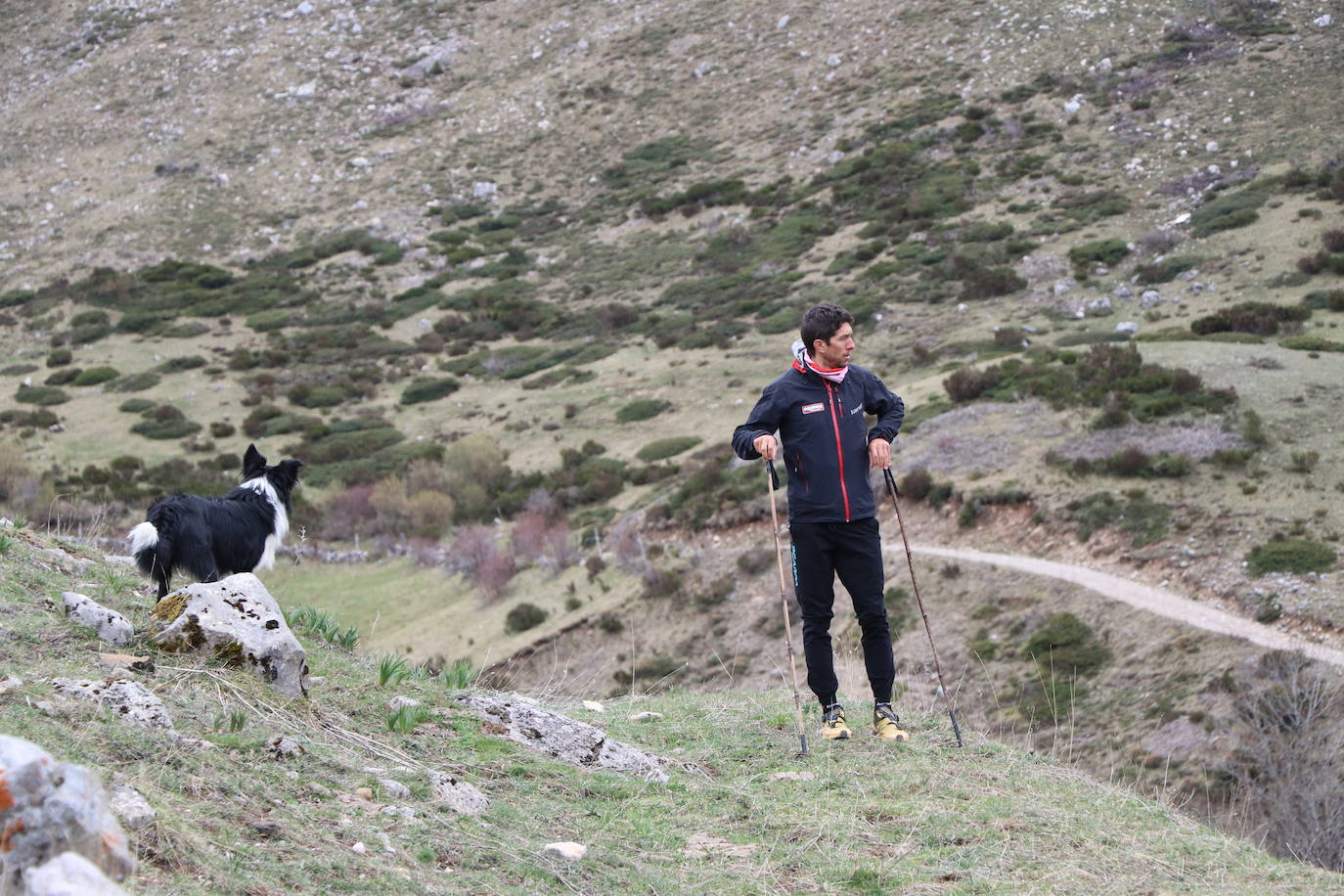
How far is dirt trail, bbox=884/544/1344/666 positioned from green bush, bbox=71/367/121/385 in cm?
2995

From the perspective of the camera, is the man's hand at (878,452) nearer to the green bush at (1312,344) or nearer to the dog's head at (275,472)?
the dog's head at (275,472)

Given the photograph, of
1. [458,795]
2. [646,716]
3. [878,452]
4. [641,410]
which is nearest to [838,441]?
[878,452]

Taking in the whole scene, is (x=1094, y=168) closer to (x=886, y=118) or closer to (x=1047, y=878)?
(x=886, y=118)

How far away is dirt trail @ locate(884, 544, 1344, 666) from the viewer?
14.1 m

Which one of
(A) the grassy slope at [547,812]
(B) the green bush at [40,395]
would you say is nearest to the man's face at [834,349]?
(A) the grassy slope at [547,812]

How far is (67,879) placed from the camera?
8.03ft

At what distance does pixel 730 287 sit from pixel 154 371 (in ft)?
65.9

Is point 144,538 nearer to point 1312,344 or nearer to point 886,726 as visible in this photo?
point 886,726

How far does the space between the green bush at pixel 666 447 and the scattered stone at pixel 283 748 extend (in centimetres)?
2512

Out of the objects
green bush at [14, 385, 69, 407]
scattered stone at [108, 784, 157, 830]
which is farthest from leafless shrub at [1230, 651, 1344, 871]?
green bush at [14, 385, 69, 407]

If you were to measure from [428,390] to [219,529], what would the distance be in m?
31.8

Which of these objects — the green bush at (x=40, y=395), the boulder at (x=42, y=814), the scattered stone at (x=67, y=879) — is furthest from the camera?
the green bush at (x=40, y=395)

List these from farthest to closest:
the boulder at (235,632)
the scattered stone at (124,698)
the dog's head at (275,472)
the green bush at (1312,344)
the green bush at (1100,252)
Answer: the green bush at (1100,252) < the green bush at (1312,344) < the dog's head at (275,472) < the boulder at (235,632) < the scattered stone at (124,698)

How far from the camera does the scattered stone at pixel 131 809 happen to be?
10.7 ft
